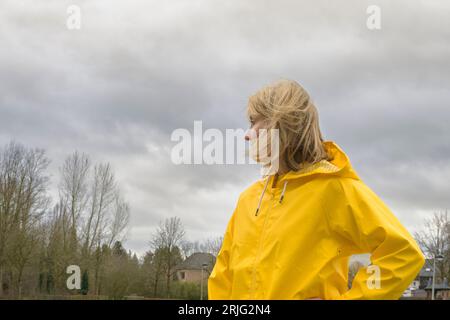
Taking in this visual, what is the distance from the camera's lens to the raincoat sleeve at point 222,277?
2449 millimetres

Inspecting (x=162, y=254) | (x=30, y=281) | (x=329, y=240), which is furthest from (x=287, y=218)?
(x=30, y=281)

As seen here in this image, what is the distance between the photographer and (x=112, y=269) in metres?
29.2

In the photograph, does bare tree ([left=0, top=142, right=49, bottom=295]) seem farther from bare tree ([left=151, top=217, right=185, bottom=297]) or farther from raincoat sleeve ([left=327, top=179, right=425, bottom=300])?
raincoat sleeve ([left=327, top=179, right=425, bottom=300])

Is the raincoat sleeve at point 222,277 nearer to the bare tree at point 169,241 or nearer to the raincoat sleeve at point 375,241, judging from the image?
the raincoat sleeve at point 375,241

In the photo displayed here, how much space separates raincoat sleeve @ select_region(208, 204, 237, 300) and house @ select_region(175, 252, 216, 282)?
18.0 m

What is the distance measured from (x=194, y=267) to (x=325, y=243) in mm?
23706

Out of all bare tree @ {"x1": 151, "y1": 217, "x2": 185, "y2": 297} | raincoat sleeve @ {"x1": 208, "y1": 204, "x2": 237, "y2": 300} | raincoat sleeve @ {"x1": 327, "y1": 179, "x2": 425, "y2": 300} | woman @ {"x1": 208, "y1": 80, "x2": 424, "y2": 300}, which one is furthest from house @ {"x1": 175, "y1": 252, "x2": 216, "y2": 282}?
raincoat sleeve @ {"x1": 327, "y1": 179, "x2": 425, "y2": 300}

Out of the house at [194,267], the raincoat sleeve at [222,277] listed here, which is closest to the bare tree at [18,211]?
the house at [194,267]

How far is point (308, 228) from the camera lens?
82.7 inches

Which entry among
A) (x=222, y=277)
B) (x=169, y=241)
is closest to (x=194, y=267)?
(x=169, y=241)

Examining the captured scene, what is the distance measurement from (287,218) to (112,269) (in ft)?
93.2
